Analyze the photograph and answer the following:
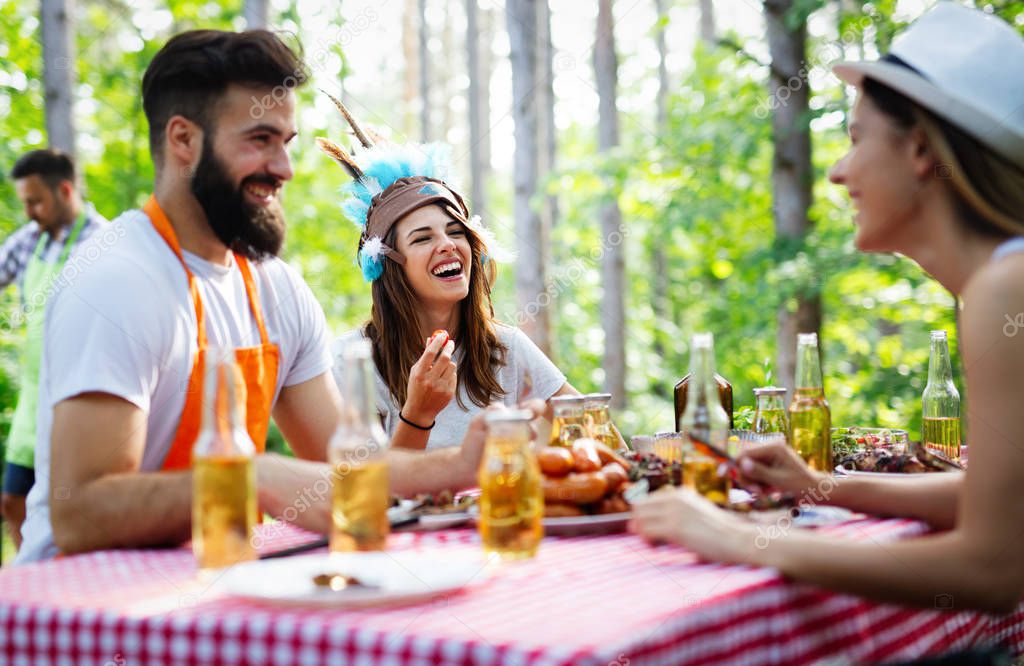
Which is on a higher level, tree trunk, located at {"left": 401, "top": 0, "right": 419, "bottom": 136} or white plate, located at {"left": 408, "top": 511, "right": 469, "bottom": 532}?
tree trunk, located at {"left": 401, "top": 0, "right": 419, "bottom": 136}

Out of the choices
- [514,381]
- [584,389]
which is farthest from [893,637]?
[584,389]

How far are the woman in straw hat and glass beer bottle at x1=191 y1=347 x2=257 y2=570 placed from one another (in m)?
0.66

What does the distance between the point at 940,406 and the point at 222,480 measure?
2.30 meters

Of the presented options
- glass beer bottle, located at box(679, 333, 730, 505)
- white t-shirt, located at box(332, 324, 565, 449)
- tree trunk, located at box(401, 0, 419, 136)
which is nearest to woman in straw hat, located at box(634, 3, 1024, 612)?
glass beer bottle, located at box(679, 333, 730, 505)

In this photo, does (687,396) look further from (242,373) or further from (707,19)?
(707,19)

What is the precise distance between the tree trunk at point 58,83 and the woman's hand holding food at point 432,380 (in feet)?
18.3

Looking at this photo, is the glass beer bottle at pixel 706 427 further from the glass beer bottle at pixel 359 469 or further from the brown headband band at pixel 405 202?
the brown headband band at pixel 405 202

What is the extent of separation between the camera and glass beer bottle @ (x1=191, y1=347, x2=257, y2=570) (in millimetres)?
1610

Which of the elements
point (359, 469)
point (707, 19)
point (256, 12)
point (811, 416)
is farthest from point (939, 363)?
point (707, 19)

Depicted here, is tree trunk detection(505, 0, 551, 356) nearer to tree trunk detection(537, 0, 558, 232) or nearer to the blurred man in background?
tree trunk detection(537, 0, 558, 232)

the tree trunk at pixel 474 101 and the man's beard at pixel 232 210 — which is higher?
the tree trunk at pixel 474 101

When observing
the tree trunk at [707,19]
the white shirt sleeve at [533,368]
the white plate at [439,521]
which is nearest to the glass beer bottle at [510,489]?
the white plate at [439,521]

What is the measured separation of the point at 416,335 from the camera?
4.00 metres

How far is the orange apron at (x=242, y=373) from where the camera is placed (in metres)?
2.46
